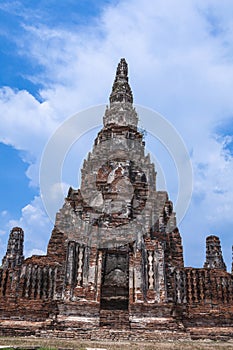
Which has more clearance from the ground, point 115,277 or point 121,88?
point 121,88

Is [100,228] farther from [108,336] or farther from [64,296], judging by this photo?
[108,336]

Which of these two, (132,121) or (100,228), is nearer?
(100,228)

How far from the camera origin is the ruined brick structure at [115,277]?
60.4 feet

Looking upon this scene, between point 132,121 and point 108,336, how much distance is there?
19640 mm

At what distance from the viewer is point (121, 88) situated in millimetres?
34031

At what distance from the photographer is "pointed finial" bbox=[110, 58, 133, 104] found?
33469 mm

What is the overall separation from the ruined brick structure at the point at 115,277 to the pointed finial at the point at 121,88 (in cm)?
921

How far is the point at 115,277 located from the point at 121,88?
18583mm

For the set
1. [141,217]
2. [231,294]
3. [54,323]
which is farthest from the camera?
[141,217]

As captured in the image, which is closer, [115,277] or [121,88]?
[115,277]

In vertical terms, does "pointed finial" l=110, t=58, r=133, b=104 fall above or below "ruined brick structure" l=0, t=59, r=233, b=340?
above

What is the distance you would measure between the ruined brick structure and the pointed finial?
30.2 feet

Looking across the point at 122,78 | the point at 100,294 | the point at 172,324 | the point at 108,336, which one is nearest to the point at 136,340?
the point at 108,336

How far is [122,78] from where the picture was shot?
35156mm
